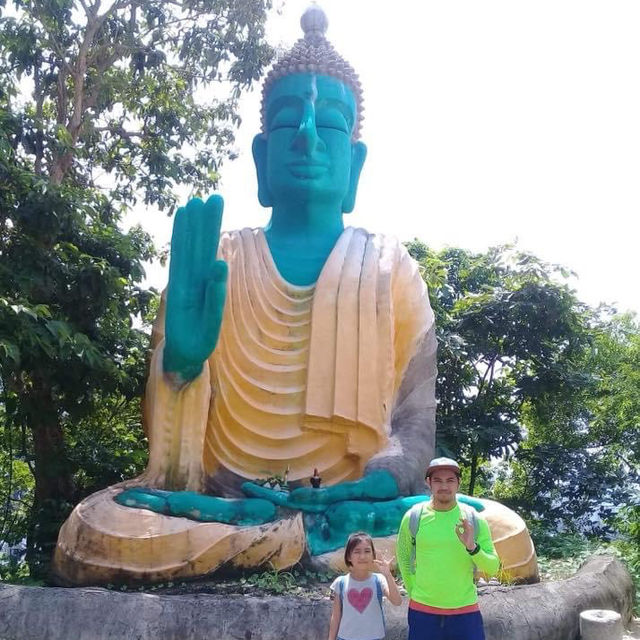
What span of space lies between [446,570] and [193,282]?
236 cm

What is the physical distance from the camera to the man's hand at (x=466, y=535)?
2236mm

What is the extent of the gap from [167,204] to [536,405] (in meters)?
5.00

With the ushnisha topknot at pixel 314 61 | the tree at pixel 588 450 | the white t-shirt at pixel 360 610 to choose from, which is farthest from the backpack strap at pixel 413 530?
the tree at pixel 588 450

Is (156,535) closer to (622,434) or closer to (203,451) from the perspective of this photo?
(203,451)

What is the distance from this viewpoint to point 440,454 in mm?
7246

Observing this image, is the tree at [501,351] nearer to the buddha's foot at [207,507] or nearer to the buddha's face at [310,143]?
the buddha's face at [310,143]

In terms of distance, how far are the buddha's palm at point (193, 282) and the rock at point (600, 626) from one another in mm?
2342

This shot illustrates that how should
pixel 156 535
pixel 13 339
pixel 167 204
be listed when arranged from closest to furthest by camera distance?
pixel 156 535, pixel 13 339, pixel 167 204

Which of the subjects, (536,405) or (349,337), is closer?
(349,337)

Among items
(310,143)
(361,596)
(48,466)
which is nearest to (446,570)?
(361,596)

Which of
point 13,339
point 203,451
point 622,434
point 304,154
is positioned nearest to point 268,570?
point 203,451

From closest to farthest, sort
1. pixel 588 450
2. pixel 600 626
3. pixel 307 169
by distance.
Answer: pixel 600 626 → pixel 307 169 → pixel 588 450

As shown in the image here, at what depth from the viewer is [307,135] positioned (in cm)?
509

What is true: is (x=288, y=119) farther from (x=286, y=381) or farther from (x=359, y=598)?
(x=359, y=598)
